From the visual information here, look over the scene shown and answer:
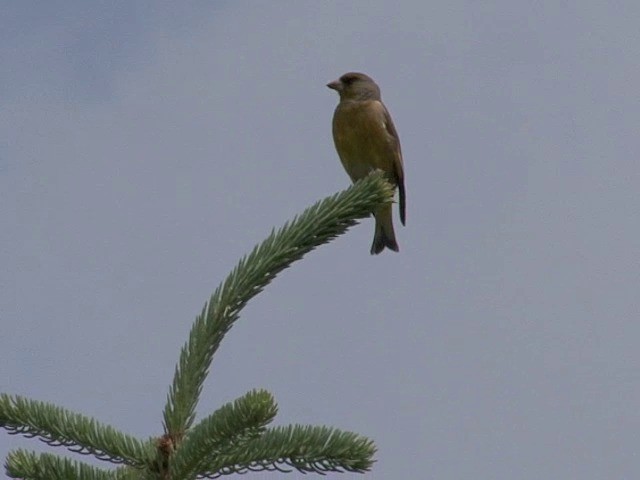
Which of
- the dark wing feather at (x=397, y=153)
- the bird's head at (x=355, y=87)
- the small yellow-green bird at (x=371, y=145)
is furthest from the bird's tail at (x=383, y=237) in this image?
the bird's head at (x=355, y=87)

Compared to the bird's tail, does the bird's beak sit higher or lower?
higher

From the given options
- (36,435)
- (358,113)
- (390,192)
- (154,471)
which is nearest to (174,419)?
(154,471)

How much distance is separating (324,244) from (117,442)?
2.82ft

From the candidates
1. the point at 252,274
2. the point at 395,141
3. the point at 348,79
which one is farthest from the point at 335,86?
the point at 252,274

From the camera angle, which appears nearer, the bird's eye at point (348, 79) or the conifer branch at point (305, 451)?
the conifer branch at point (305, 451)

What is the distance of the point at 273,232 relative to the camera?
2844mm

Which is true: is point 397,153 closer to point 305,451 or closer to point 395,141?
point 395,141

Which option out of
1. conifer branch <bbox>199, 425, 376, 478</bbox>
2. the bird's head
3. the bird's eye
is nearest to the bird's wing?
the bird's head

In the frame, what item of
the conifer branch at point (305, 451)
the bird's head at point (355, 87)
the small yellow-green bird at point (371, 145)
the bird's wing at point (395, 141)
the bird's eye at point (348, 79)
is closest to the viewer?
the conifer branch at point (305, 451)

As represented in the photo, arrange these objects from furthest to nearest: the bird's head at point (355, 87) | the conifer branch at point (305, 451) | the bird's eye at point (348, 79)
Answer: the bird's eye at point (348, 79) → the bird's head at point (355, 87) → the conifer branch at point (305, 451)

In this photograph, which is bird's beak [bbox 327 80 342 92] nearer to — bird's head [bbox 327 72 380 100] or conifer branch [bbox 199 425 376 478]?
bird's head [bbox 327 72 380 100]

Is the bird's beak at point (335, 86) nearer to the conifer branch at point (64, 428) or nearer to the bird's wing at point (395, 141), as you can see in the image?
the bird's wing at point (395, 141)

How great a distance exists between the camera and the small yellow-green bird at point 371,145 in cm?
835

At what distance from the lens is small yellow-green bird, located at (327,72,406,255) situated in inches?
329
